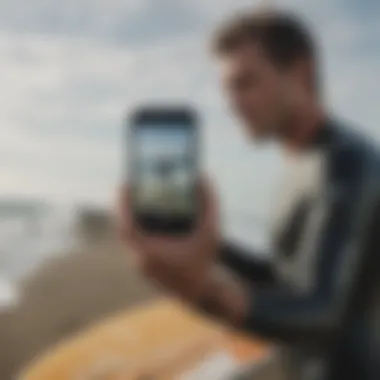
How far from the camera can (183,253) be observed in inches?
30.9

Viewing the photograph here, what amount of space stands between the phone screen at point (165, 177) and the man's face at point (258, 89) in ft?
0.26

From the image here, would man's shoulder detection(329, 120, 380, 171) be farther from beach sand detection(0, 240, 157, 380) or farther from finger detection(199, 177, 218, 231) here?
beach sand detection(0, 240, 157, 380)

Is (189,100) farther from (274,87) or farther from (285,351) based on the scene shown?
(285,351)

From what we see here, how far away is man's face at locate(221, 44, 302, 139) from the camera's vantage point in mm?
821

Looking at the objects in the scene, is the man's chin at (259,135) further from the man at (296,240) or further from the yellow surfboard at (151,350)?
the yellow surfboard at (151,350)

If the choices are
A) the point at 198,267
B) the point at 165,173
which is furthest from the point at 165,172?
the point at 198,267

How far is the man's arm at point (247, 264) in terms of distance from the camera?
0.80 meters

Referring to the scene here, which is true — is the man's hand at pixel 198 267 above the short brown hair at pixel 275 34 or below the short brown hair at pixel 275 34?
below

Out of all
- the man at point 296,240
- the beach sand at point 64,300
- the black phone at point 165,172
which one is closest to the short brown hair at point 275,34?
the man at point 296,240

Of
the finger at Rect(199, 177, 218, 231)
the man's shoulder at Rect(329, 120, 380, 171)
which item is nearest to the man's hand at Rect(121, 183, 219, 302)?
the finger at Rect(199, 177, 218, 231)

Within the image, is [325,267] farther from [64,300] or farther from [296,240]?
[64,300]

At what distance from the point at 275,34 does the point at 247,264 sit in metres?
0.24

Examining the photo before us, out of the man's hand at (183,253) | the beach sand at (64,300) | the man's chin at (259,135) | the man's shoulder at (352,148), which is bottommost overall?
the beach sand at (64,300)

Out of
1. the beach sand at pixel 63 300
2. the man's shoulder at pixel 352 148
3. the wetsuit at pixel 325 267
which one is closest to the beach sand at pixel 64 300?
the beach sand at pixel 63 300
